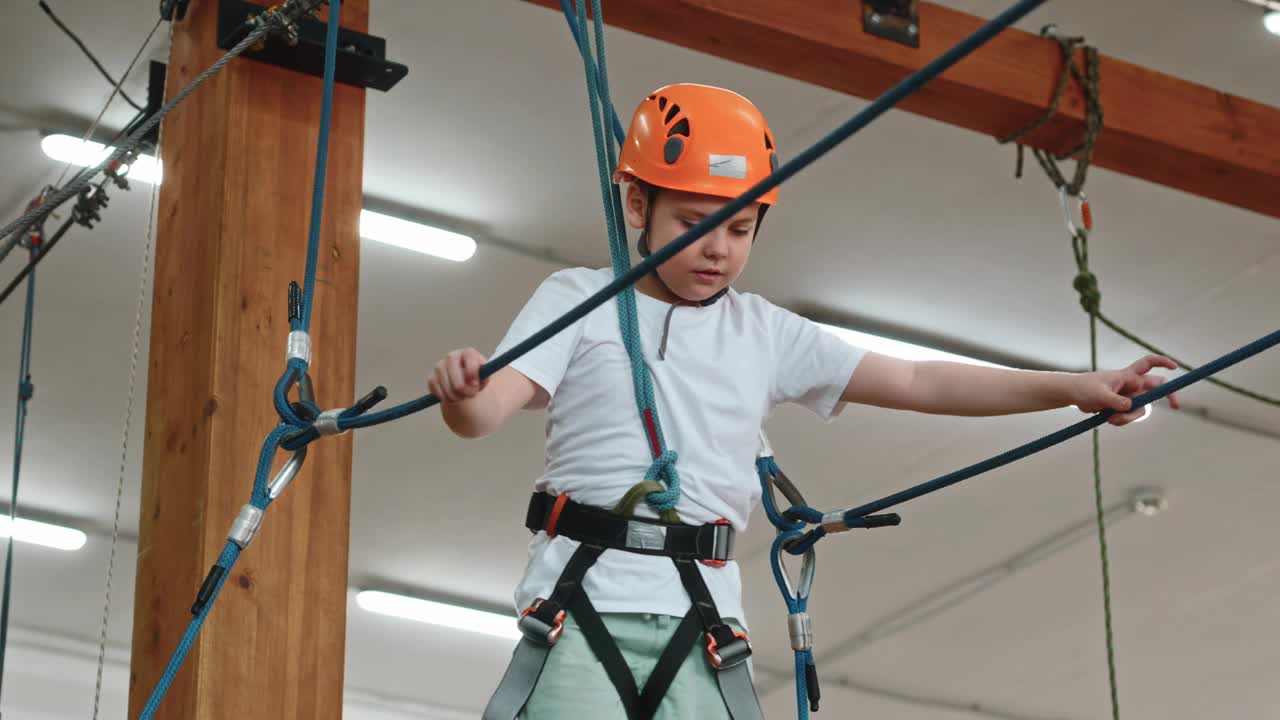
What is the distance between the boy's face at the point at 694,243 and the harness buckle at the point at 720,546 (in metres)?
0.27

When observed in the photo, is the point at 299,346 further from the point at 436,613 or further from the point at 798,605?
the point at 436,613

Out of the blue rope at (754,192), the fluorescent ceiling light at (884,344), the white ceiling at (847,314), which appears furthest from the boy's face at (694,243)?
the fluorescent ceiling light at (884,344)

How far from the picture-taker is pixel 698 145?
1821mm

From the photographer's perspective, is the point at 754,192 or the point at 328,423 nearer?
the point at 754,192

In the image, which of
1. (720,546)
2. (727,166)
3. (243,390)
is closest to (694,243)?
(727,166)

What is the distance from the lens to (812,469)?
6.71m

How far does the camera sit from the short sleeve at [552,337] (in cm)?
171

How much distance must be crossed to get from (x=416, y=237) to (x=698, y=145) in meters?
3.34

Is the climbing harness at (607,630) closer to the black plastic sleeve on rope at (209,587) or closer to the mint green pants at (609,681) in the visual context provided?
the mint green pants at (609,681)

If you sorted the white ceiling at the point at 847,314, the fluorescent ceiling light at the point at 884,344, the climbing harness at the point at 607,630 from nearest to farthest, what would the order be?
1. the climbing harness at the point at 607,630
2. the white ceiling at the point at 847,314
3. the fluorescent ceiling light at the point at 884,344

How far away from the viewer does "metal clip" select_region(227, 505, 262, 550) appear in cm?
174

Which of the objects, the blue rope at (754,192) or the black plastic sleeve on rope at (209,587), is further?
the black plastic sleeve on rope at (209,587)

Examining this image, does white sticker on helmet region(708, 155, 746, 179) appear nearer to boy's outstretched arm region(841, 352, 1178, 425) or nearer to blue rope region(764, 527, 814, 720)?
boy's outstretched arm region(841, 352, 1178, 425)

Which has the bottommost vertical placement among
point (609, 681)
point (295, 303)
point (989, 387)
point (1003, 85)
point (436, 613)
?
point (609, 681)
